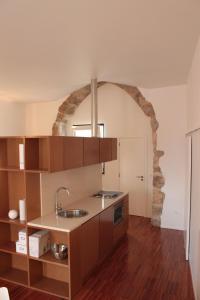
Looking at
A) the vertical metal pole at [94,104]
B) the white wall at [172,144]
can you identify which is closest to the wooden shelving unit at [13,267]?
the vertical metal pole at [94,104]

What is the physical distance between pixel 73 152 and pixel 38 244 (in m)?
1.20

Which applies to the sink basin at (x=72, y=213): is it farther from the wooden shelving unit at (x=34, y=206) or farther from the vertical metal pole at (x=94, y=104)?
the vertical metal pole at (x=94, y=104)

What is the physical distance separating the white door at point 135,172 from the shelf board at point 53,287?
314 centimetres

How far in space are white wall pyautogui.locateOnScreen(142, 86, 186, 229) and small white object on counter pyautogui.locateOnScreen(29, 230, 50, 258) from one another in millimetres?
2808

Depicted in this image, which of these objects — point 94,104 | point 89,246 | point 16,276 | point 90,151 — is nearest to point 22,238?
point 16,276

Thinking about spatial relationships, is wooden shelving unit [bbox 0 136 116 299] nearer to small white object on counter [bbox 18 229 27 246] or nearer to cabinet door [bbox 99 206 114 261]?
small white object on counter [bbox 18 229 27 246]

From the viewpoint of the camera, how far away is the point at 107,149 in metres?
4.25

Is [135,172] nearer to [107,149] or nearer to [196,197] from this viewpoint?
[107,149]

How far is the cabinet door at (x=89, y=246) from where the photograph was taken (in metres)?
2.87

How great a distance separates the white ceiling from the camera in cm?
202

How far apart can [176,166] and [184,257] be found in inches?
68.2

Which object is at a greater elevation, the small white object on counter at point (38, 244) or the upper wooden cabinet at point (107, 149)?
the upper wooden cabinet at point (107, 149)

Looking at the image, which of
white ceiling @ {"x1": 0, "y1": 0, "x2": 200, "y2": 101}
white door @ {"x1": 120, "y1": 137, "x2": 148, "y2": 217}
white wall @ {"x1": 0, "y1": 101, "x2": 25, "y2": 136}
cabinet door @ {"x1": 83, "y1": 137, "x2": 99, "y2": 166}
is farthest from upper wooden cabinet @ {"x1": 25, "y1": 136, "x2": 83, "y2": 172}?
white wall @ {"x1": 0, "y1": 101, "x2": 25, "y2": 136}

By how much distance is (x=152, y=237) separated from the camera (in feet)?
14.3
